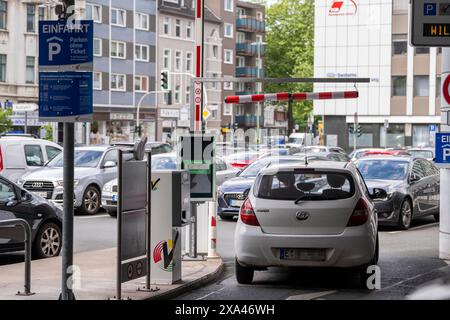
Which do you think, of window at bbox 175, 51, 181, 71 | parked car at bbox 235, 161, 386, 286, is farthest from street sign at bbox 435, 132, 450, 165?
window at bbox 175, 51, 181, 71

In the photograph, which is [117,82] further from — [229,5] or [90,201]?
[90,201]

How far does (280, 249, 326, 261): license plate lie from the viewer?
11.2 metres

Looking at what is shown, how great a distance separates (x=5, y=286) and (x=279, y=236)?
3.28 meters

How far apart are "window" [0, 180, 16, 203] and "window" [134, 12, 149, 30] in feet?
213

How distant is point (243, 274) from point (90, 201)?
40.5 ft

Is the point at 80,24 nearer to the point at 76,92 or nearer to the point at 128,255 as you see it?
the point at 76,92

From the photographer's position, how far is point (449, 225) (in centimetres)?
1420

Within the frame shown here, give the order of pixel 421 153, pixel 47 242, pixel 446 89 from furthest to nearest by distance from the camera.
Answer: pixel 421 153 → pixel 47 242 → pixel 446 89

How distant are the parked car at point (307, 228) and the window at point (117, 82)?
6467 cm

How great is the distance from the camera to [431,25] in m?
11.7

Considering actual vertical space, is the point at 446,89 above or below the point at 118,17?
below

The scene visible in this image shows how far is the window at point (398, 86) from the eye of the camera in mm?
72312

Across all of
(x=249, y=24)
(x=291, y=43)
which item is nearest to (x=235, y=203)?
(x=291, y=43)

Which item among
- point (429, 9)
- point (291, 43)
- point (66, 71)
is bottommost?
point (66, 71)
